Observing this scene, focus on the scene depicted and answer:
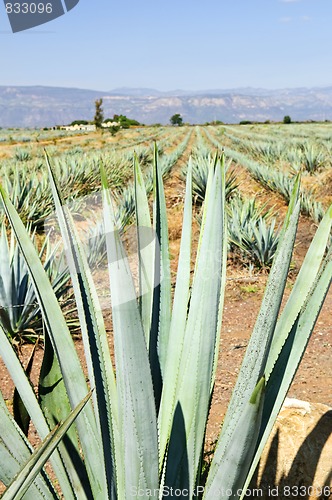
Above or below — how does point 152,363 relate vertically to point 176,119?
below

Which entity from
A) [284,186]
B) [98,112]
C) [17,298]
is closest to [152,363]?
[17,298]

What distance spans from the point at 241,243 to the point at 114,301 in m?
4.75

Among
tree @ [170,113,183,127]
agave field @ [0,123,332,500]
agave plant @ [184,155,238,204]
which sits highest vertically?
tree @ [170,113,183,127]

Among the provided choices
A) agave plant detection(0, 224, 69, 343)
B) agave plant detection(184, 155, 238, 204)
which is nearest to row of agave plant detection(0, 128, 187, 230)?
agave plant detection(0, 224, 69, 343)

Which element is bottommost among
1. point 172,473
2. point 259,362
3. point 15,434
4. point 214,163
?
point 172,473

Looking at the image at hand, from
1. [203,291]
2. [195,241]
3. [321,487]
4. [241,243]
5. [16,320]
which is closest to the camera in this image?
[203,291]

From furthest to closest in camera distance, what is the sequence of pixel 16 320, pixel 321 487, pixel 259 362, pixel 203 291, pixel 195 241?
pixel 195 241 → pixel 16 320 → pixel 321 487 → pixel 203 291 → pixel 259 362

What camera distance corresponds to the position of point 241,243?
5527 mm

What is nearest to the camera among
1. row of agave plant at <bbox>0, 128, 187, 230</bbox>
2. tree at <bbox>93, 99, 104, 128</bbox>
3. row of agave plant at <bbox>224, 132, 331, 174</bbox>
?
row of agave plant at <bbox>0, 128, 187, 230</bbox>

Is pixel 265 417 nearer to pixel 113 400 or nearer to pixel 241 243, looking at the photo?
pixel 113 400

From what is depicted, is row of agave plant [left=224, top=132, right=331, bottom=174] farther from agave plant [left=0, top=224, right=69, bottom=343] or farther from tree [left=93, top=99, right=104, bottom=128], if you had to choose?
tree [left=93, top=99, right=104, bottom=128]

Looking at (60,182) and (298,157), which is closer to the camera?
(60,182)

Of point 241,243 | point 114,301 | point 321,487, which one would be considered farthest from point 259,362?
point 241,243

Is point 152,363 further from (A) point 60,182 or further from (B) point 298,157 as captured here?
(B) point 298,157
